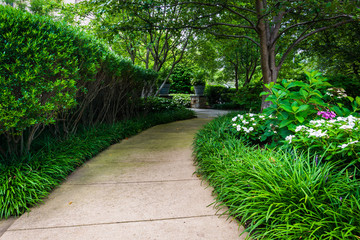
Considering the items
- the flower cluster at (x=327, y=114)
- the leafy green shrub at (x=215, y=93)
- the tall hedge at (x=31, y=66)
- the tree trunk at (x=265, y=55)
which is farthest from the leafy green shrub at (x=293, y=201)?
the leafy green shrub at (x=215, y=93)

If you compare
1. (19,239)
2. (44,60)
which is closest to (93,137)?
(44,60)

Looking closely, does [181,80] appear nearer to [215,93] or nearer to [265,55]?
[215,93]

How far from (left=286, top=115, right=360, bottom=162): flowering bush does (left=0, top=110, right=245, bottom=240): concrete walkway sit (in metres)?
1.23

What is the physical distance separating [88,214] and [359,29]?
9109 mm

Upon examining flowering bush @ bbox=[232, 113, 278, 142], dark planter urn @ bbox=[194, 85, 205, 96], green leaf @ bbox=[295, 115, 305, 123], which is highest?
dark planter urn @ bbox=[194, 85, 205, 96]

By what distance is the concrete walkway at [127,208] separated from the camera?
2.12 m

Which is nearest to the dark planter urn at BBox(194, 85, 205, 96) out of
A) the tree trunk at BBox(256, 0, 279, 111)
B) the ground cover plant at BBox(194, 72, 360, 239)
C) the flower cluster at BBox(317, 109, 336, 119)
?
the tree trunk at BBox(256, 0, 279, 111)

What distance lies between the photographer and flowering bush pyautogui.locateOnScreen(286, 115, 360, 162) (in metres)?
2.28

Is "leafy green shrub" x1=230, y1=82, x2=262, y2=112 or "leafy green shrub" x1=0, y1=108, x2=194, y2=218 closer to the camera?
"leafy green shrub" x1=0, y1=108, x2=194, y2=218

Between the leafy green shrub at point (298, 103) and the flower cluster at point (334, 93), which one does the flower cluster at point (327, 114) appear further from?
the flower cluster at point (334, 93)

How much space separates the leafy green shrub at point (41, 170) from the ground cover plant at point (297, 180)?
197 centimetres

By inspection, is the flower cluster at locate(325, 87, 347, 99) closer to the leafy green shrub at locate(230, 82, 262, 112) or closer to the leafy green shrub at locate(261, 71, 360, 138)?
the leafy green shrub at locate(261, 71, 360, 138)

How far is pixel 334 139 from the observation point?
8.30ft

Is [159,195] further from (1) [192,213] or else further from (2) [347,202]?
(2) [347,202]
